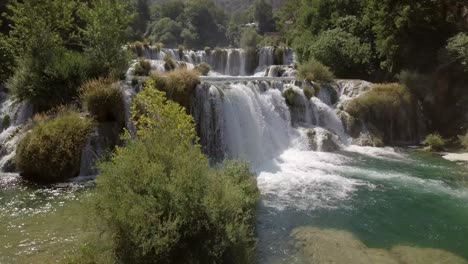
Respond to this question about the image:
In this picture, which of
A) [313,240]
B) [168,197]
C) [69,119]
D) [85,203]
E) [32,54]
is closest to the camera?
[168,197]

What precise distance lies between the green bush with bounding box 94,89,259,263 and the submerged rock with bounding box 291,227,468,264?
176 cm

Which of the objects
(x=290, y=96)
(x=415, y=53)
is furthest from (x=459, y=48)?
(x=290, y=96)

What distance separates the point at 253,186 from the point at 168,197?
466 cm

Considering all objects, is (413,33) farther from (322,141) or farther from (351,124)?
(322,141)

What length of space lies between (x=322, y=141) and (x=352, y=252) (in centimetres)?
989

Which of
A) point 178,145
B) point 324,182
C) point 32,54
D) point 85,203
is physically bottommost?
point 324,182

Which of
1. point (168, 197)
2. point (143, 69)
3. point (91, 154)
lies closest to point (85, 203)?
point (168, 197)

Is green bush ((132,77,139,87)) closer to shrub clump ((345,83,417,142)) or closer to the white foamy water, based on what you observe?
the white foamy water

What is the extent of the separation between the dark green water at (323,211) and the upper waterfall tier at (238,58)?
1857 cm

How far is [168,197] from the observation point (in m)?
6.31

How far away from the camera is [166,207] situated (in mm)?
6266

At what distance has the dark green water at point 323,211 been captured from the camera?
829cm

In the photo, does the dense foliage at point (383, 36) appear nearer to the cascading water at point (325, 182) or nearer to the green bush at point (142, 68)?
the cascading water at point (325, 182)

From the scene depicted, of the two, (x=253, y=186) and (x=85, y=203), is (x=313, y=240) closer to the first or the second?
(x=253, y=186)
